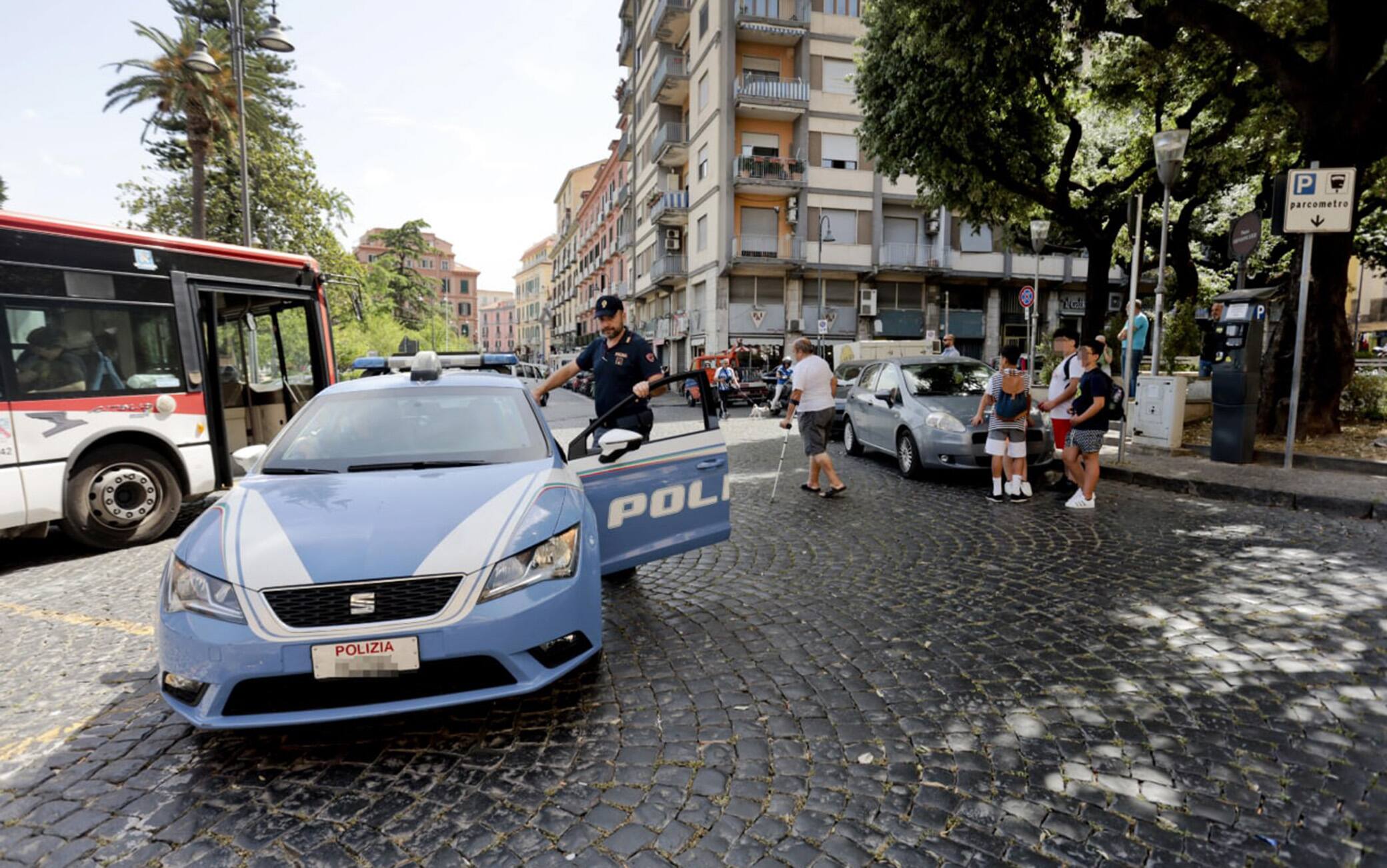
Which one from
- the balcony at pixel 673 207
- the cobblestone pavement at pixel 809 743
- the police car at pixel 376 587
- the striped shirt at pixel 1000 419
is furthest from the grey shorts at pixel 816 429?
the balcony at pixel 673 207

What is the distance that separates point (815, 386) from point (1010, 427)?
2.12m

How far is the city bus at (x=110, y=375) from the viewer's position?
565cm

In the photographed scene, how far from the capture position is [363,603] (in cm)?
263

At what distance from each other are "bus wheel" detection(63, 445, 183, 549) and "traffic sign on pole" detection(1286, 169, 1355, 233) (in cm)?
1210

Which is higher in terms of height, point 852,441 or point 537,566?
point 537,566

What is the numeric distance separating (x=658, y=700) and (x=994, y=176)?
603 inches

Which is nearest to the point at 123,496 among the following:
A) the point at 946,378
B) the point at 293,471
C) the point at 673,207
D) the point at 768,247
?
the point at 293,471

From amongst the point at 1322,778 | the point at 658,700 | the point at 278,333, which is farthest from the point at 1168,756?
the point at 278,333

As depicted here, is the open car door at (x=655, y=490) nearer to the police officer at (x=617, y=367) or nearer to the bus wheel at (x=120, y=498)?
the police officer at (x=617, y=367)

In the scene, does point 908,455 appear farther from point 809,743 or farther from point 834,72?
point 834,72

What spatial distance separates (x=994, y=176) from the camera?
15.4m

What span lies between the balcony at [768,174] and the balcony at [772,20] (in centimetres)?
498

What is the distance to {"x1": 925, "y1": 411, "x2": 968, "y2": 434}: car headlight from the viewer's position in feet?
28.4

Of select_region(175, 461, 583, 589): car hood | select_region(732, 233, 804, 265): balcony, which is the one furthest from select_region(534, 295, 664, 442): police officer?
select_region(732, 233, 804, 265): balcony
